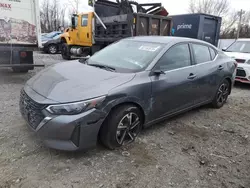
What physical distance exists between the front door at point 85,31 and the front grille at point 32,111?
26.2 ft

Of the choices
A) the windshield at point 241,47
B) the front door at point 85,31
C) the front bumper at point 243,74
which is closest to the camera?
the front bumper at point 243,74

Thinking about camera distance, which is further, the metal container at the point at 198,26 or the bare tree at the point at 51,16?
the bare tree at the point at 51,16

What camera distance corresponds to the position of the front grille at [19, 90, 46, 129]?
2.59m

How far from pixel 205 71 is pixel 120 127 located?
7.37 ft

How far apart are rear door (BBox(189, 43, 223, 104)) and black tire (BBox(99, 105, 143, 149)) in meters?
1.54

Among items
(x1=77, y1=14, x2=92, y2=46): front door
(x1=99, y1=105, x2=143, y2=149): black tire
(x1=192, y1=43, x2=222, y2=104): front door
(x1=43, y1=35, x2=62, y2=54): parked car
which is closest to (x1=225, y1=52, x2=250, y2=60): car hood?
(x1=192, y1=43, x2=222, y2=104): front door

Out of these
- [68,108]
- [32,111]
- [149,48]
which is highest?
[149,48]

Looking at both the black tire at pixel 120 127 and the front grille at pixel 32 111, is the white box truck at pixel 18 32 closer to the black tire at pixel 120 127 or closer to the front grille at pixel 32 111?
the front grille at pixel 32 111

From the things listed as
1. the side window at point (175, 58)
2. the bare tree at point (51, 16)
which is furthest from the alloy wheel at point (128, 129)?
the bare tree at point (51, 16)

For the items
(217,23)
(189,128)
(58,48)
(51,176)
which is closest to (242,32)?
(217,23)

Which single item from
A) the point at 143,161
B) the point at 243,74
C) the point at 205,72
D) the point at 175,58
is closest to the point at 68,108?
the point at 143,161

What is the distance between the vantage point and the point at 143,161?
285 cm

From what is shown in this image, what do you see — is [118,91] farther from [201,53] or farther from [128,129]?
[201,53]

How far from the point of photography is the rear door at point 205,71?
4094 mm
